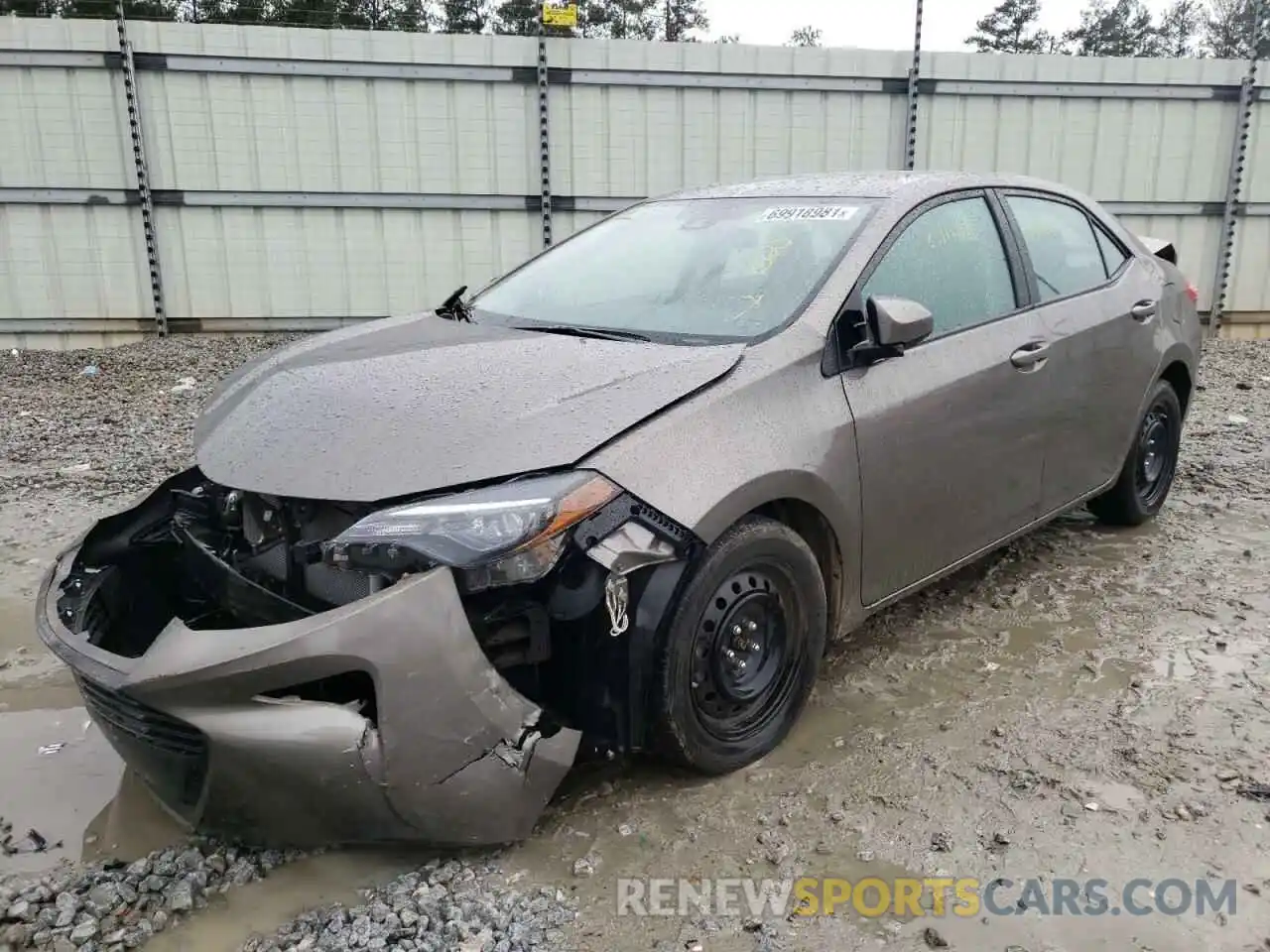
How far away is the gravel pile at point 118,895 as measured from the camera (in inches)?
84.5

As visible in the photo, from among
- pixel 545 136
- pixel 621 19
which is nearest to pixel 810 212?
pixel 545 136

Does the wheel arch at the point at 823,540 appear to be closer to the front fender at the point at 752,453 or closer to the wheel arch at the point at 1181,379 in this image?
the front fender at the point at 752,453

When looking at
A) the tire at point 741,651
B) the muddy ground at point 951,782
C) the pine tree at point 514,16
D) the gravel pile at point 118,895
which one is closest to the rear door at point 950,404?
the tire at point 741,651

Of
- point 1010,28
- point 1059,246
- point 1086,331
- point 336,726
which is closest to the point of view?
point 336,726

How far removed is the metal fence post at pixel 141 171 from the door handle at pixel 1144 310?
8.19 m

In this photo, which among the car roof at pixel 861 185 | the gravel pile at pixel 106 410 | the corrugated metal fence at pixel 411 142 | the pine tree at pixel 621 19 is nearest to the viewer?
the car roof at pixel 861 185

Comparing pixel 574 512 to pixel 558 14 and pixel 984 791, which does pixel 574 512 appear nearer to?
pixel 984 791

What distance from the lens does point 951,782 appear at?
273 cm

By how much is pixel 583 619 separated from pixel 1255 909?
5.29 feet

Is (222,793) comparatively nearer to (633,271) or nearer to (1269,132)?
(633,271)

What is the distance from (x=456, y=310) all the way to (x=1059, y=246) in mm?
2381

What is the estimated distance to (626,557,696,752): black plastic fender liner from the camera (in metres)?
2.37

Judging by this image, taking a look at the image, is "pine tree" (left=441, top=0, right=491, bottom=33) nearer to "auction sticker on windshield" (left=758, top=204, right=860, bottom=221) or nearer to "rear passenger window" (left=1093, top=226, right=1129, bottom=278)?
"rear passenger window" (left=1093, top=226, right=1129, bottom=278)

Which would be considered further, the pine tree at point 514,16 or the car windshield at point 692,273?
the pine tree at point 514,16
